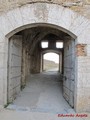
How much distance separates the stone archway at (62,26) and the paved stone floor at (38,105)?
42 cm

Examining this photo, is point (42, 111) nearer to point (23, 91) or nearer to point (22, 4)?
point (23, 91)

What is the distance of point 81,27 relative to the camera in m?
4.15

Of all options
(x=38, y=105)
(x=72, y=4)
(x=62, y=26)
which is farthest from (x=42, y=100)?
(x=72, y=4)

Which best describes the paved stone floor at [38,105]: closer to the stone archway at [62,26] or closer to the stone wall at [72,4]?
the stone archway at [62,26]

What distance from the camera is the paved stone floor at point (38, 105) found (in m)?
3.90

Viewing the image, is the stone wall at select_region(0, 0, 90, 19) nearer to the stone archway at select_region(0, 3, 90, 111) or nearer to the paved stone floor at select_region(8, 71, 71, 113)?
the stone archway at select_region(0, 3, 90, 111)

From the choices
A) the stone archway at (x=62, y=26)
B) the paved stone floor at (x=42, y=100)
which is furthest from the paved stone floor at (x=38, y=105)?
the stone archway at (x=62, y=26)

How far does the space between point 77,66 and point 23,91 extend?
9.41ft

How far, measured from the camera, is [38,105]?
484 centimetres

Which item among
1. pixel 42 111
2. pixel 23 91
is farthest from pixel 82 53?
pixel 23 91

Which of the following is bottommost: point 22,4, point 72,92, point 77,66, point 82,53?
point 72,92

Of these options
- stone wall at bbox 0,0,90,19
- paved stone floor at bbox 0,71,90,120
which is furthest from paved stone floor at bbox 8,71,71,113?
stone wall at bbox 0,0,90,19

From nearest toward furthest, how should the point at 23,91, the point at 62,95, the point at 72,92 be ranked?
1. the point at 72,92
2. the point at 62,95
3. the point at 23,91

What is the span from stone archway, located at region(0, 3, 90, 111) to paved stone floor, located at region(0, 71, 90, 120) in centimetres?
42
